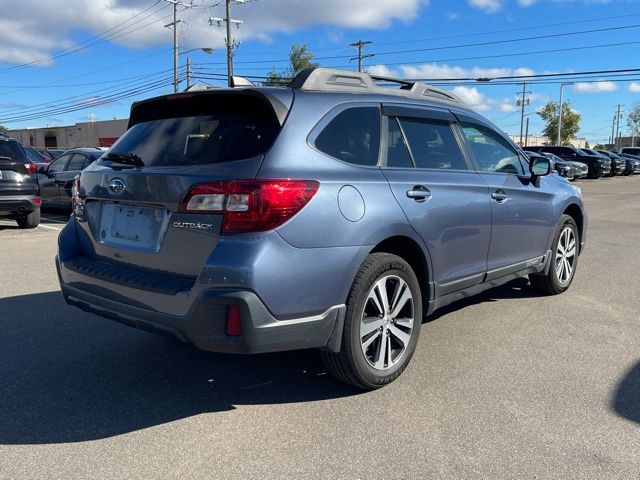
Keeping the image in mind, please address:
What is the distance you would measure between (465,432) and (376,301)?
0.90 metres

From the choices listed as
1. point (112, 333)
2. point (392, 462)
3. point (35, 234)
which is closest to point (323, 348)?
point (392, 462)

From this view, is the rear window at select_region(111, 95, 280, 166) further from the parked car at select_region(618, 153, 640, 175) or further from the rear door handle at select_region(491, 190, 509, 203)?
the parked car at select_region(618, 153, 640, 175)

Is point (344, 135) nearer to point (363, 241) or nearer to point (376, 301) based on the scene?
point (363, 241)

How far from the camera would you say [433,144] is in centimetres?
418

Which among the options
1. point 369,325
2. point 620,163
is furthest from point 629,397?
point 620,163

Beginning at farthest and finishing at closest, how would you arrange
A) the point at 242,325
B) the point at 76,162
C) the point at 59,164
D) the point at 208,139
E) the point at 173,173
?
1. the point at 59,164
2. the point at 76,162
3. the point at 208,139
4. the point at 173,173
5. the point at 242,325

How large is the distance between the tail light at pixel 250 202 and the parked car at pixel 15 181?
8.76 meters

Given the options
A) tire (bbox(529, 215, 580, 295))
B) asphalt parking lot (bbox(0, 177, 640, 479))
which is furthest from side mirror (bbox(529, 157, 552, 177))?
asphalt parking lot (bbox(0, 177, 640, 479))

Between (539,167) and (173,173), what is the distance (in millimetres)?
3633

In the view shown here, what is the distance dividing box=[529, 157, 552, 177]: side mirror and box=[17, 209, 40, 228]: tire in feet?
30.6

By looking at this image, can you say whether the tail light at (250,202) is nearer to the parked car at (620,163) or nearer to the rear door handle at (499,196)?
the rear door handle at (499,196)

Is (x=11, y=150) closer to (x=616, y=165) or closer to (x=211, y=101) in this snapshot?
(x=211, y=101)

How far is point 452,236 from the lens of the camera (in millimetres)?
4016

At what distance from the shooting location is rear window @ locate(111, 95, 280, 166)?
3.11 meters
